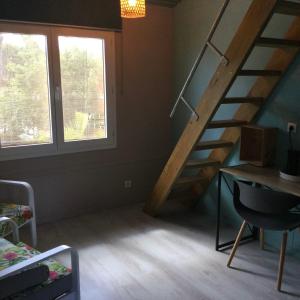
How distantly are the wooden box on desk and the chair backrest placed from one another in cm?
56

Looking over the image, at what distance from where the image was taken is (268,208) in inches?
89.4

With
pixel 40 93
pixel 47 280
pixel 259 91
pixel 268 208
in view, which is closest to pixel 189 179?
pixel 259 91

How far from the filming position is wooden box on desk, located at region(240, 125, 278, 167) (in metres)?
2.83

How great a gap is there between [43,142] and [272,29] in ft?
7.84

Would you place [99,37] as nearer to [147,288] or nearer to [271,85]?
[271,85]

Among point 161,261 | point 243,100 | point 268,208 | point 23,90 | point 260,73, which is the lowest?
point 161,261

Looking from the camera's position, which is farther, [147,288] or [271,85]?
[271,85]

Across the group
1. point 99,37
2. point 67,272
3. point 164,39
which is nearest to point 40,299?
point 67,272

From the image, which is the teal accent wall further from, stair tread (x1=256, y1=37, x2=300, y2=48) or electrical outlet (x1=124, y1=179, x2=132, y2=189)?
electrical outlet (x1=124, y1=179, x2=132, y2=189)

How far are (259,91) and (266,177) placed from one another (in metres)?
0.81

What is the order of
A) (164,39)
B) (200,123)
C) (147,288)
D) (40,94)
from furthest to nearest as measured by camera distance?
(164,39) < (40,94) < (200,123) < (147,288)

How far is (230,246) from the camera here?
3.06m

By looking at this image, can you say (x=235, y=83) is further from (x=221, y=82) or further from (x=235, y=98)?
(x=221, y=82)

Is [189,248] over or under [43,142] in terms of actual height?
under
